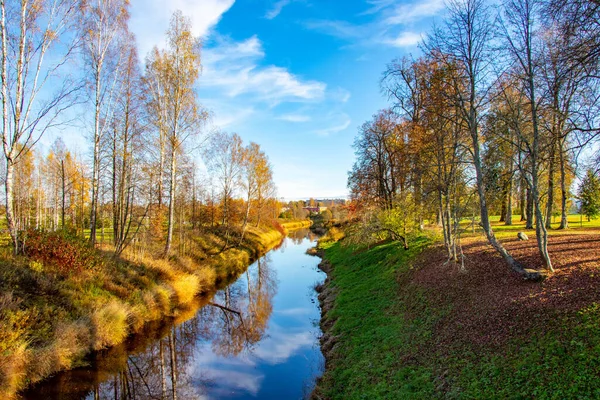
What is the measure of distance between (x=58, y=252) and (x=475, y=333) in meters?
12.9

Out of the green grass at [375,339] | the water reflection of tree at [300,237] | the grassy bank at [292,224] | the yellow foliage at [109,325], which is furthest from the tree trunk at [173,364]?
the grassy bank at [292,224]

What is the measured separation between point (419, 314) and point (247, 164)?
2526 centimetres

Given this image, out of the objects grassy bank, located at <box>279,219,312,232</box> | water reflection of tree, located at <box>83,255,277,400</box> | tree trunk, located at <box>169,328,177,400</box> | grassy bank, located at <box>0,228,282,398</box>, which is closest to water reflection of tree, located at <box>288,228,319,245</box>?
grassy bank, located at <box>279,219,312,232</box>

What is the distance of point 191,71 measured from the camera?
1616cm

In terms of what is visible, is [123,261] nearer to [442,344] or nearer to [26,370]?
[26,370]

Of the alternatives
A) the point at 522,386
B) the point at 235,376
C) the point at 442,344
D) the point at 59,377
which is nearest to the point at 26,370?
the point at 59,377

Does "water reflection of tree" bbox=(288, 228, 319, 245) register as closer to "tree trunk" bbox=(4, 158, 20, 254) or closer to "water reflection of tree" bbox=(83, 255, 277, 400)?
"water reflection of tree" bbox=(83, 255, 277, 400)

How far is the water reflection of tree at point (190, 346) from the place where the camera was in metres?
8.26

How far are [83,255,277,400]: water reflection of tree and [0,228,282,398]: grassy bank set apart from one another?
1.21 m

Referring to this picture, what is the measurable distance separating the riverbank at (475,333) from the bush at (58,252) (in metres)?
9.15

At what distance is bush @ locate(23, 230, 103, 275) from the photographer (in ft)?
34.6

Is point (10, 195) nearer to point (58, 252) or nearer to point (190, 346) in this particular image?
point (58, 252)

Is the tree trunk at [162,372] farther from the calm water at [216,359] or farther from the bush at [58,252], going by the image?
the bush at [58,252]

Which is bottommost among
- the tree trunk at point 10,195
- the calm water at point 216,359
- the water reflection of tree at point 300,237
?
the calm water at point 216,359
